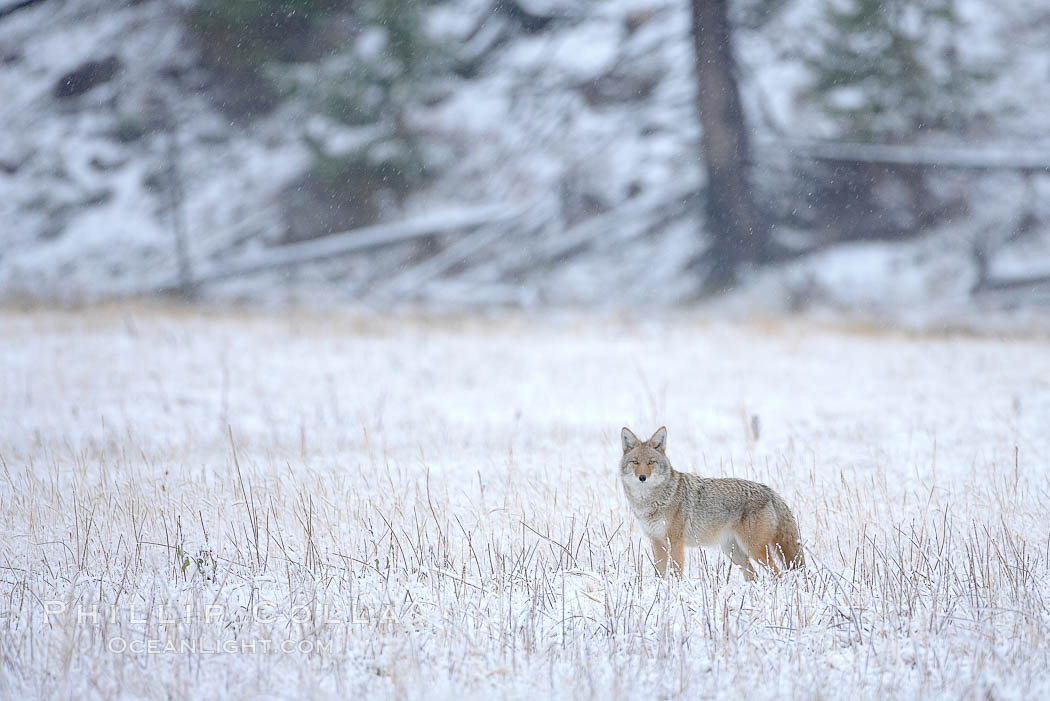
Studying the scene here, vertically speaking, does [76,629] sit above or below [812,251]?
below

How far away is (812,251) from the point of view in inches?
792

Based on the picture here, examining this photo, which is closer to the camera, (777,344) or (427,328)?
(777,344)

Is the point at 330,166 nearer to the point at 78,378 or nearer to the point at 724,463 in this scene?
the point at 78,378

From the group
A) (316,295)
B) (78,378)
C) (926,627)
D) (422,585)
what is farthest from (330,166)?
(926,627)

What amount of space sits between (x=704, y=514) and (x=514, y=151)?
1735cm

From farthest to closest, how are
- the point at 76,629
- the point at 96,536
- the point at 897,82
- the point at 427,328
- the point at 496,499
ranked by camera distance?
1. the point at 897,82
2. the point at 427,328
3. the point at 496,499
4. the point at 96,536
5. the point at 76,629

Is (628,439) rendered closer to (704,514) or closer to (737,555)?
(704,514)

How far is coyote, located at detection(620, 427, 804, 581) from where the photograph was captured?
4.68 meters

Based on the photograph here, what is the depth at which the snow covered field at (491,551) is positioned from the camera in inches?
152

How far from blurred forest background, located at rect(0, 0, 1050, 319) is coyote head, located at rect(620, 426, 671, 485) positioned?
14526mm

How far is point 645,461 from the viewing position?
16.3 feet

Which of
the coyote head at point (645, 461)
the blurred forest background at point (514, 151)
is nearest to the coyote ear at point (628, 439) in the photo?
the coyote head at point (645, 461)

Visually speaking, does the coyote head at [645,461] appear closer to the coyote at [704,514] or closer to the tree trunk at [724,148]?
the coyote at [704,514]

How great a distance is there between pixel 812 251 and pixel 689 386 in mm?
9605
